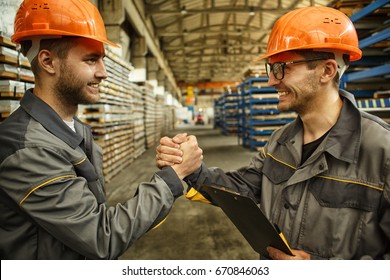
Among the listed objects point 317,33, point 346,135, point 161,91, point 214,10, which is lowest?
point 346,135

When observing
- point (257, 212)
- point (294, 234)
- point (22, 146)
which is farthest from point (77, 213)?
point (294, 234)

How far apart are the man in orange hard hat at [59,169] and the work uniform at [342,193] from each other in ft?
2.13

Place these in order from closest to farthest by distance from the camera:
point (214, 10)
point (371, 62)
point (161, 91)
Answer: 1. point (371, 62)
2. point (214, 10)
3. point (161, 91)

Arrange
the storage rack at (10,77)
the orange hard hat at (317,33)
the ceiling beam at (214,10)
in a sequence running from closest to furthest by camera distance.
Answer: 1. the orange hard hat at (317,33)
2. the storage rack at (10,77)
3. the ceiling beam at (214,10)

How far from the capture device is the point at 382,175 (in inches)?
56.2

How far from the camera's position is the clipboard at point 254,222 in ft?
4.31

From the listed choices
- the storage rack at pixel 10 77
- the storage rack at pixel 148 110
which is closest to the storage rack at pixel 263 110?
the storage rack at pixel 148 110

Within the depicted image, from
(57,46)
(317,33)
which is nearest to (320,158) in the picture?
(317,33)

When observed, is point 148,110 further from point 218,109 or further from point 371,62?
point 218,109

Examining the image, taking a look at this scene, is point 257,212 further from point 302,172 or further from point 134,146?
point 134,146

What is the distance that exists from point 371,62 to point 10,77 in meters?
4.59

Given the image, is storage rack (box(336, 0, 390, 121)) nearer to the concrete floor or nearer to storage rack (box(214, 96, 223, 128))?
the concrete floor

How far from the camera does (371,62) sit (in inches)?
167

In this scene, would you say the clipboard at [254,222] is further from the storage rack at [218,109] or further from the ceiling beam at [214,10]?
the storage rack at [218,109]
